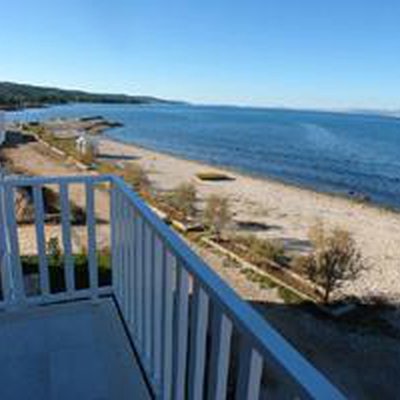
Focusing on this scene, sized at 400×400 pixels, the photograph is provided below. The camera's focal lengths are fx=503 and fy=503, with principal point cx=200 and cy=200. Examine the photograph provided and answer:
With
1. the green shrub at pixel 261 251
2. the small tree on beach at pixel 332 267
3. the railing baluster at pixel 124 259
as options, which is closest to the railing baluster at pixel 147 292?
the railing baluster at pixel 124 259

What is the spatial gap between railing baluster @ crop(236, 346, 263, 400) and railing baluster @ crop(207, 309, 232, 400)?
11 centimetres

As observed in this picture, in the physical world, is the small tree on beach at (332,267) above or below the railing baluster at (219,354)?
below

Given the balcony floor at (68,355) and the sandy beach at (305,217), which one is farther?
the sandy beach at (305,217)

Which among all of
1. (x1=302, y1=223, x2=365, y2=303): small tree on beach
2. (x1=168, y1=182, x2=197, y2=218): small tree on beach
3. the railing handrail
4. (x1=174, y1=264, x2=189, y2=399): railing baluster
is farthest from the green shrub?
the railing handrail

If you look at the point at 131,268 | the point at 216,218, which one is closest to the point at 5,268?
the point at 131,268

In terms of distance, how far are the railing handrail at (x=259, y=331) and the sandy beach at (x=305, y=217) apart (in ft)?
24.6

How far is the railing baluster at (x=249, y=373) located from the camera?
41.3 inches

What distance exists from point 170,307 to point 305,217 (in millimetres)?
14052

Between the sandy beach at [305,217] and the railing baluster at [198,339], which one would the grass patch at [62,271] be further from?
the sandy beach at [305,217]

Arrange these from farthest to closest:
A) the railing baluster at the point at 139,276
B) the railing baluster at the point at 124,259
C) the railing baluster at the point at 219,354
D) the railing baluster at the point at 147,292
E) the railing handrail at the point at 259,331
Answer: the railing baluster at the point at 124,259 < the railing baluster at the point at 139,276 < the railing baluster at the point at 147,292 < the railing baluster at the point at 219,354 < the railing handrail at the point at 259,331

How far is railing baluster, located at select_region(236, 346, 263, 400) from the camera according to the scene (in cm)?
105

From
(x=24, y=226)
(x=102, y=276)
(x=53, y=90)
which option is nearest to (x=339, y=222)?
(x=24, y=226)

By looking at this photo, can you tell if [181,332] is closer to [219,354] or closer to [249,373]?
[219,354]

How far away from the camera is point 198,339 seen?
146 centimetres
